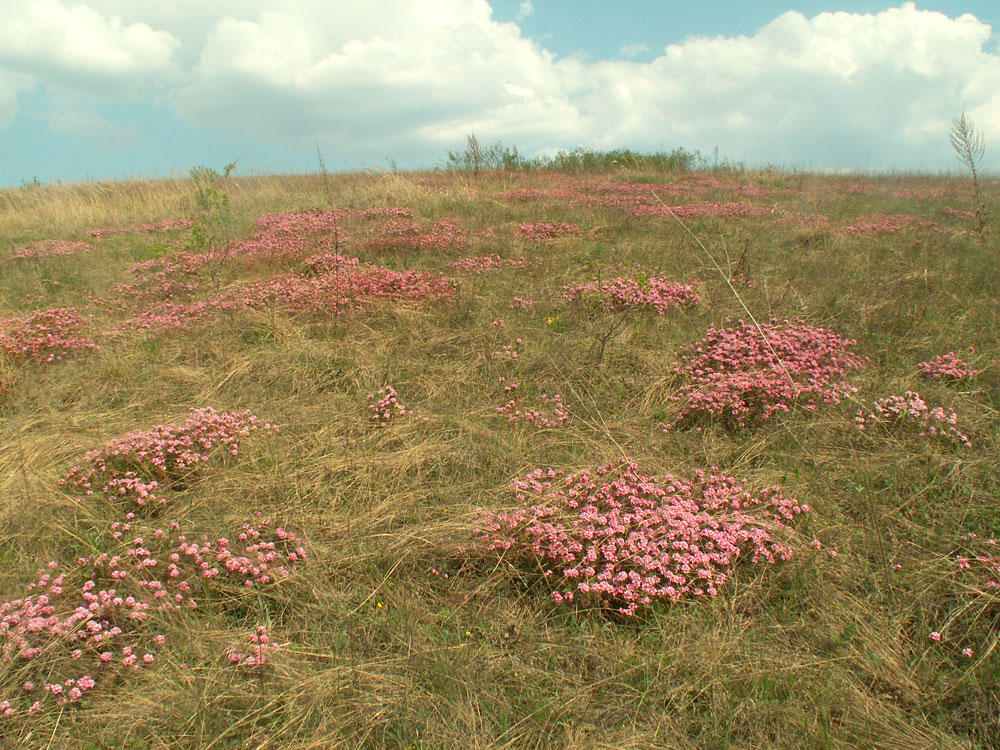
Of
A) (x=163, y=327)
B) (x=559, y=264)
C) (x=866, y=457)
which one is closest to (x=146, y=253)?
(x=163, y=327)

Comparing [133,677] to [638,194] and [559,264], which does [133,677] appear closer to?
[559,264]

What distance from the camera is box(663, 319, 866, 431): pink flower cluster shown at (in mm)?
4773

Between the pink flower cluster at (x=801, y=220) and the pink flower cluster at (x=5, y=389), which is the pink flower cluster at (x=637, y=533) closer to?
the pink flower cluster at (x=5, y=389)

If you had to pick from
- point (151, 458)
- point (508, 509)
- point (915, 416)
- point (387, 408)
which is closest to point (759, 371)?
point (915, 416)

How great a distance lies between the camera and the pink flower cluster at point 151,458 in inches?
155

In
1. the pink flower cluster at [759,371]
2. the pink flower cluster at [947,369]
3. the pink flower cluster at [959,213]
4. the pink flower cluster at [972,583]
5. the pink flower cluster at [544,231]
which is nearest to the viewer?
the pink flower cluster at [972,583]

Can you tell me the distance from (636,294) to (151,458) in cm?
538

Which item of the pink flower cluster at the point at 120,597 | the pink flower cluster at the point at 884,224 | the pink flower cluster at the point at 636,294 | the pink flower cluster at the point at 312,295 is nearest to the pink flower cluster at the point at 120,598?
the pink flower cluster at the point at 120,597

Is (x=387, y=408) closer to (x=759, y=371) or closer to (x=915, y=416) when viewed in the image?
(x=759, y=371)

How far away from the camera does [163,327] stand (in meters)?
6.98

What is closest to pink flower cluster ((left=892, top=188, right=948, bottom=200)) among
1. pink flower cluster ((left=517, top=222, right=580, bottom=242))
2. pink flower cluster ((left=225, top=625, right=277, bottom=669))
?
pink flower cluster ((left=517, top=222, right=580, bottom=242))

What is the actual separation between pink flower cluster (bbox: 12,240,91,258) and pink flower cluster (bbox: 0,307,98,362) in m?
5.15

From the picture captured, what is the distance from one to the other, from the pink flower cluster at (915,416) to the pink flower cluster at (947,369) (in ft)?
2.23

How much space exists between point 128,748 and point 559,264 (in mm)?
7812
